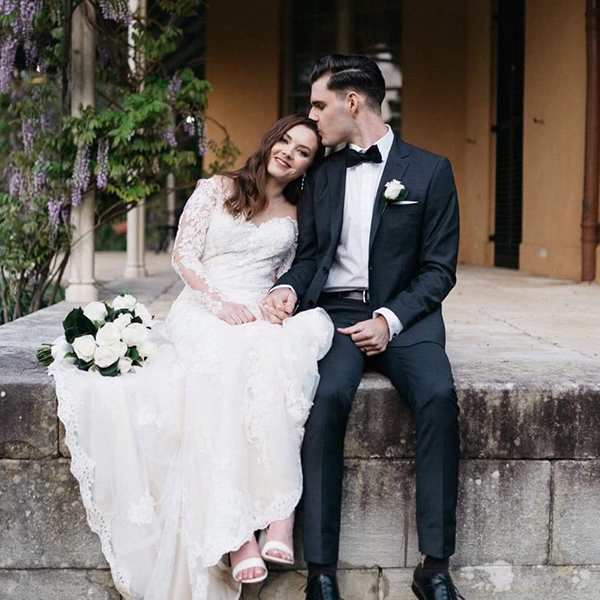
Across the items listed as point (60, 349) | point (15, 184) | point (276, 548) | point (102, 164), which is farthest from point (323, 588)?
point (15, 184)

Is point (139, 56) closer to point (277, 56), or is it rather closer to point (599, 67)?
point (599, 67)

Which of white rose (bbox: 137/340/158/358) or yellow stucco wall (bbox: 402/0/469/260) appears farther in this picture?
yellow stucco wall (bbox: 402/0/469/260)

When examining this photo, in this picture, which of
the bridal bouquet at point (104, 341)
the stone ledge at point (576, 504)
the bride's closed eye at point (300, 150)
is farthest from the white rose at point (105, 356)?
the stone ledge at point (576, 504)

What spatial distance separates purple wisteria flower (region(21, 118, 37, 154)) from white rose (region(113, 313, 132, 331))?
9.16 feet

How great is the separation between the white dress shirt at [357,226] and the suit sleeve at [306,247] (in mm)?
87

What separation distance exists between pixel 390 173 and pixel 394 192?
126 mm

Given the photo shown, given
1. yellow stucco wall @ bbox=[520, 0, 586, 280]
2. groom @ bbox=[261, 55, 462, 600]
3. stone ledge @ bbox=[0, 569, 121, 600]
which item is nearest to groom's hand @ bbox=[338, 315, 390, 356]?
groom @ bbox=[261, 55, 462, 600]

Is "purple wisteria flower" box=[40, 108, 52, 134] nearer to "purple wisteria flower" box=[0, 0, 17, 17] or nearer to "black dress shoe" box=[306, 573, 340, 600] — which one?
"purple wisteria flower" box=[0, 0, 17, 17]

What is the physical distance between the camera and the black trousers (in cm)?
253

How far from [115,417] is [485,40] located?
26.8 feet

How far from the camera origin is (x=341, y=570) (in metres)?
2.76

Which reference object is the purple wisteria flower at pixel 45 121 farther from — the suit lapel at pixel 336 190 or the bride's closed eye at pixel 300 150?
the suit lapel at pixel 336 190

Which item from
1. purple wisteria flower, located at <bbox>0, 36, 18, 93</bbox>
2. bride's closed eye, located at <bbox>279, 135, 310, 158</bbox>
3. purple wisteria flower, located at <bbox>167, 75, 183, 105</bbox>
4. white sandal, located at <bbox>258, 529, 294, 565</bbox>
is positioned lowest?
white sandal, located at <bbox>258, 529, 294, 565</bbox>

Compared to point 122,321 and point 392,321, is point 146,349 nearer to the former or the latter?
point 122,321
